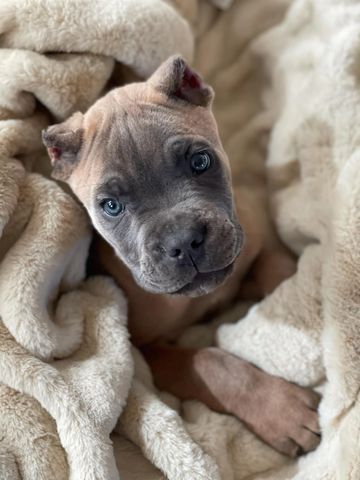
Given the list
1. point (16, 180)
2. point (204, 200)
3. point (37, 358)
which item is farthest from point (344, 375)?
point (16, 180)

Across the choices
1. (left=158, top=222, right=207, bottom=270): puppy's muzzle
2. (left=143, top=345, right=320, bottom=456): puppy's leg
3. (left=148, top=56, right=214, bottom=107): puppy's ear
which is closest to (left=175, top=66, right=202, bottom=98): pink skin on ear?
(left=148, top=56, right=214, bottom=107): puppy's ear

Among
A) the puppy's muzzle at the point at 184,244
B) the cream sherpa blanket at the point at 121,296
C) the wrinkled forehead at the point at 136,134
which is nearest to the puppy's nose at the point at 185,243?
the puppy's muzzle at the point at 184,244

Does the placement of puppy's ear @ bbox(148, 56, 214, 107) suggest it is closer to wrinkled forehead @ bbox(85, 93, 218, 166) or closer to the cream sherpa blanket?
wrinkled forehead @ bbox(85, 93, 218, 166)

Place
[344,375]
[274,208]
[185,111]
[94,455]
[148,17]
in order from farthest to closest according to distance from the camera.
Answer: [274,208] → [148,17] → [185,111] → [344,375] → [94,455]

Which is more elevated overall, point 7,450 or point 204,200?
point 204,200

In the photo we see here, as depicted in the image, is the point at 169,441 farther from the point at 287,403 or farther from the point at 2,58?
the point at 2,58

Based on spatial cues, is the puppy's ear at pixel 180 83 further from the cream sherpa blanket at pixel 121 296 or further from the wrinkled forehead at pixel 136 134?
the cream sherpa blanket at pixel 121 296
